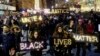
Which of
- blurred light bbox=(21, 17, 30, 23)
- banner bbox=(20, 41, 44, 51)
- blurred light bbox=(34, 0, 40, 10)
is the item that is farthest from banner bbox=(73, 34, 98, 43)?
blurred light bbox=(34, 0, 40, 10)

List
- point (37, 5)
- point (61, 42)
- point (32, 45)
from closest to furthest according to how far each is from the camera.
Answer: point (32, 45) < point (61, 42) < point (37, 5)

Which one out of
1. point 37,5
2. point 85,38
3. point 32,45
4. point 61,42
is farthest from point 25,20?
point 37,5

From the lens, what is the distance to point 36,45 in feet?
40.8

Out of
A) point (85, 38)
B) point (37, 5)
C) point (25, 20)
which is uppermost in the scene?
point (85, 38)

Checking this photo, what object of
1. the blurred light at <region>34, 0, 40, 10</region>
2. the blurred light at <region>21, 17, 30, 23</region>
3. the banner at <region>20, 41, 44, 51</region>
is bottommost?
the blurred light at <region>34, 0, 40, 10</region>

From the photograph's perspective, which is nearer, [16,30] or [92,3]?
[16,30]

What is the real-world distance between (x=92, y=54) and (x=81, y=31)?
71.2 inches

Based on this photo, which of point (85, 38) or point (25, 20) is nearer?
point (85, 38)

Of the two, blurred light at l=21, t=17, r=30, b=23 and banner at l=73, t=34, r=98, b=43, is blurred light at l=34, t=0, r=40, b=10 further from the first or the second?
banner at l=73, t=34, r=98, b=43

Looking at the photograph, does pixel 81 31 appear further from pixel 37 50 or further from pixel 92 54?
pixel 37 50

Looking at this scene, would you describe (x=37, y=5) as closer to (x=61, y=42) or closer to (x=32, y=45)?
(x=61, y=42)

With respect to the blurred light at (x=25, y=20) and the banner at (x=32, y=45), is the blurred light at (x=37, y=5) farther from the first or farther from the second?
the banner at (x=32, y=45)

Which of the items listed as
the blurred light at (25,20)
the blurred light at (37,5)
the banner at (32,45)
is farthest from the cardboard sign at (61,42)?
the blurred light at (37,5)

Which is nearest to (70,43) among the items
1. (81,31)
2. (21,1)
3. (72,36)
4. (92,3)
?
(72,36)
